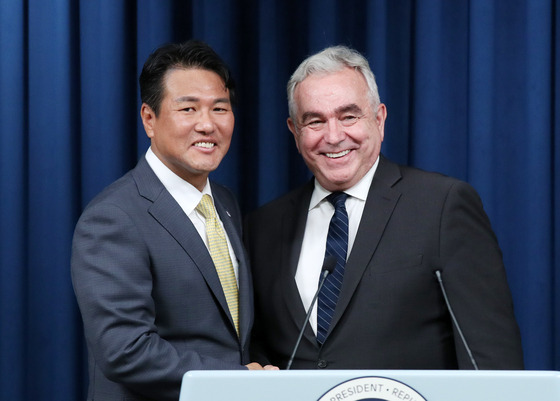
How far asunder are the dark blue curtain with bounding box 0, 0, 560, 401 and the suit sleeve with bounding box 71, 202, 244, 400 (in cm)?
74

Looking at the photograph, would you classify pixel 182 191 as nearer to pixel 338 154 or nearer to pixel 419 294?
pixel 338 154

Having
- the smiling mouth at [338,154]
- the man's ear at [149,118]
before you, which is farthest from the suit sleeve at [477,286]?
the man's ear at [149,118]

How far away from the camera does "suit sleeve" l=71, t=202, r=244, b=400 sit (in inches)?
56.6

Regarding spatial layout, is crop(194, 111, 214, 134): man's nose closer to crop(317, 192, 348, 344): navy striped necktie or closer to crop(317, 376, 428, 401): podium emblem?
crop(317, 192, 348, 344): navy striped necktie

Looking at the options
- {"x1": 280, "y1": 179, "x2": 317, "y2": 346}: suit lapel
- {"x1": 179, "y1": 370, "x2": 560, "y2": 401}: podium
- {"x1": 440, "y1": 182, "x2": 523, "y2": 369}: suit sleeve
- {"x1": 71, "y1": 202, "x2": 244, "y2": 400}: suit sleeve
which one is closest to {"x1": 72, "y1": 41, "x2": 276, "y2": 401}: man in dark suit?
{"x1": 71, "y1": 202, "x2": 244, "y2": 400}: suit sleeve

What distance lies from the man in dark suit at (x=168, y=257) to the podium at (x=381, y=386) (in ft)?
1.96

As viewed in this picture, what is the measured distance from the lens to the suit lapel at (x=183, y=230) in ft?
5.19

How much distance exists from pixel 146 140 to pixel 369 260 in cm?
90

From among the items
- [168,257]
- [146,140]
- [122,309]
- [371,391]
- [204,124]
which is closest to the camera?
[371,391]

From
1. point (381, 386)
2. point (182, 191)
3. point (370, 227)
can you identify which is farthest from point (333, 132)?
point (381, 386)

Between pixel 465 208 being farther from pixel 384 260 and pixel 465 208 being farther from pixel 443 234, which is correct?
pixel 384 260

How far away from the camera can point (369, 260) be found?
1704 millimetres

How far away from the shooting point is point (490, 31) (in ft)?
7.36

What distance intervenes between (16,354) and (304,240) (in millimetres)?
1034
